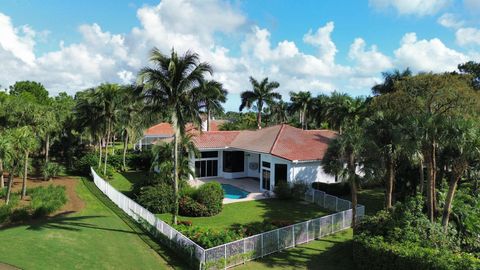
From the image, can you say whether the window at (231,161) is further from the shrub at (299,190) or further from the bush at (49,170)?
the bush at (49,170)

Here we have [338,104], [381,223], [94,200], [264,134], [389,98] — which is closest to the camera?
[381,223]

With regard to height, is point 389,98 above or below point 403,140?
above

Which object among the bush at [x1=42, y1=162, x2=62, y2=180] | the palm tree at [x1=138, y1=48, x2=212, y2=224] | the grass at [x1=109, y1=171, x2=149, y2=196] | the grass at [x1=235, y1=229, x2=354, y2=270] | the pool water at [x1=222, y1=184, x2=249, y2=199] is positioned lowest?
the grass at [x1=235, y1=229, x2=354, y2=270]

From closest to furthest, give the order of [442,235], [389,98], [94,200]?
[442,235] → [389,98] → [94,200]

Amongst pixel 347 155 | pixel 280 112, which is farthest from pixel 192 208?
pixel 280 112

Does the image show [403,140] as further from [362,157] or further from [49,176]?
[49,176]

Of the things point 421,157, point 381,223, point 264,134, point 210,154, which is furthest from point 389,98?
point 210,154

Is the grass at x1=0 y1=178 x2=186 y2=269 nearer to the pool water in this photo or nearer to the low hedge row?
the low hedge row

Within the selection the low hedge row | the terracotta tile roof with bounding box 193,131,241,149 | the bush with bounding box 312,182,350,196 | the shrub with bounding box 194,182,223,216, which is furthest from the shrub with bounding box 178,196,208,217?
the terracotta tile roof with bounding box 193,131,241,149
